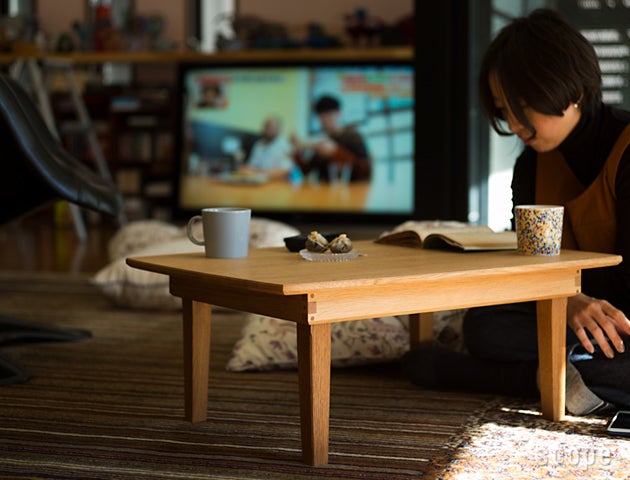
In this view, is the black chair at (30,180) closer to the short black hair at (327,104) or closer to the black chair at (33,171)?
the black chair at (33,171)

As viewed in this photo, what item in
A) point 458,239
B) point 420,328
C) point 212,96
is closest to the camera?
point 458,239

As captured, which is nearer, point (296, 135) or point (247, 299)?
point (247, 299)

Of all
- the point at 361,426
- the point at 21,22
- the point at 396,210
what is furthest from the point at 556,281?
the point at 21,22

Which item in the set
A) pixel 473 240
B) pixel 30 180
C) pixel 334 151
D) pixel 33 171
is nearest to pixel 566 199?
pixel 473 240

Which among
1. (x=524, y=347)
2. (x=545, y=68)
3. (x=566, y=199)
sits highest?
(x=545, y=68)

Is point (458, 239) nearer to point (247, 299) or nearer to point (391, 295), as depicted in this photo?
point (391, 295)

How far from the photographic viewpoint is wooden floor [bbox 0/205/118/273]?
426 centimetres

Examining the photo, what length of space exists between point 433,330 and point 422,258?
0.63 meters

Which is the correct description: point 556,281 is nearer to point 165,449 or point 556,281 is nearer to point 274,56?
point 165,449

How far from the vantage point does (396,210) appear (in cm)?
566

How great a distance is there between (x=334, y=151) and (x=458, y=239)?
399 centimetres

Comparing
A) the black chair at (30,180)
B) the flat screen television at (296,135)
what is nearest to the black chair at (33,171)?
the black chair at (30,180)

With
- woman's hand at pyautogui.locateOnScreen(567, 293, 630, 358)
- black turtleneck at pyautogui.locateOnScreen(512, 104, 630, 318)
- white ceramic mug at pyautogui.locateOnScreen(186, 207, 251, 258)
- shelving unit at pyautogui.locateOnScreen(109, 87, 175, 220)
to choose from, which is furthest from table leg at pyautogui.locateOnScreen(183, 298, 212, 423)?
shelving unit at pyautogui.locateOnScreen(109, 87, 175, 220)

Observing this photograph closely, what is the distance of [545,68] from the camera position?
6.03 ft
